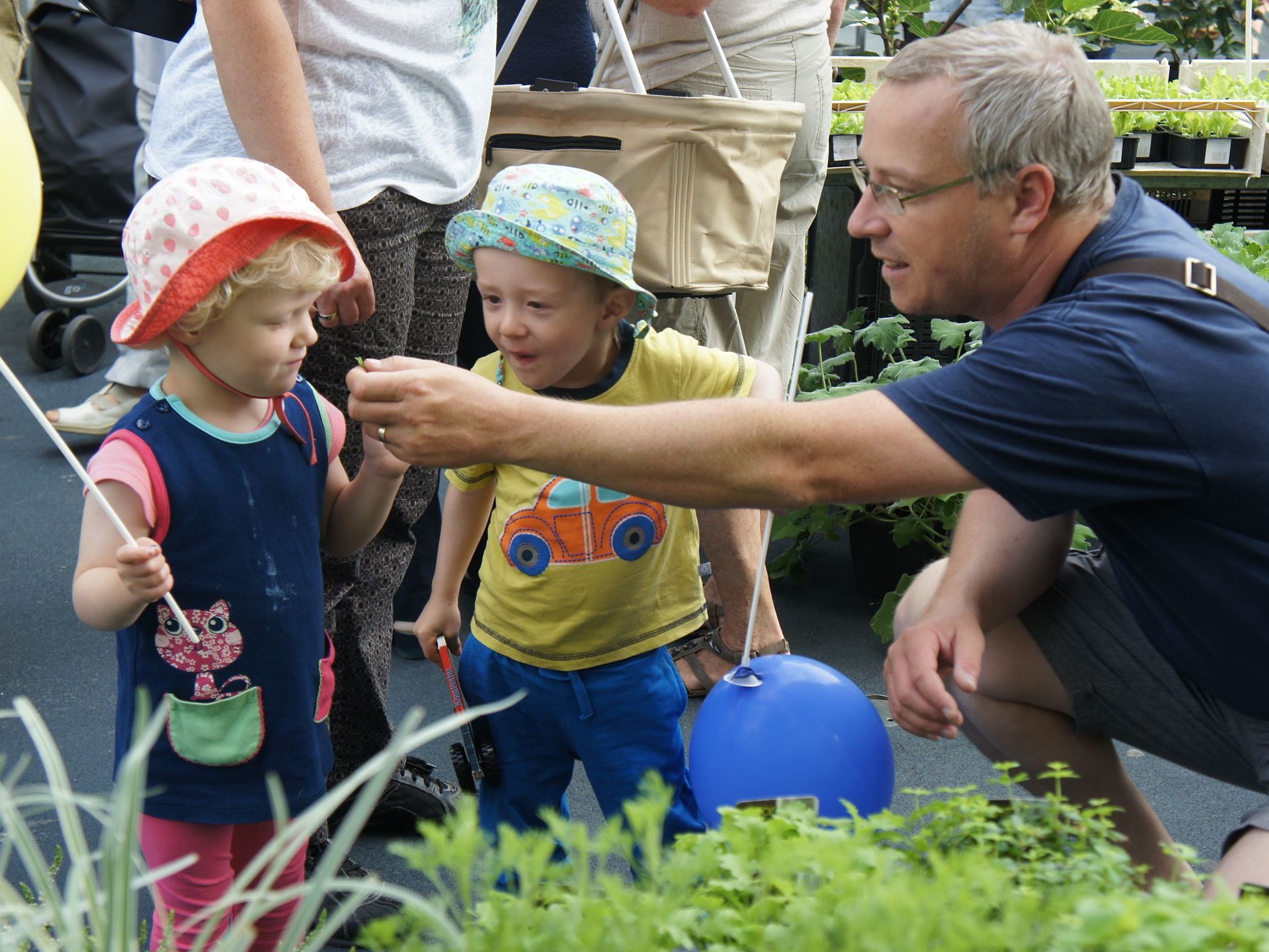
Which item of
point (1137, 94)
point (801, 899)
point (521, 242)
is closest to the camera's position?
point (801, 899)

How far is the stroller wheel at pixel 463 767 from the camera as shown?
7.18 feet

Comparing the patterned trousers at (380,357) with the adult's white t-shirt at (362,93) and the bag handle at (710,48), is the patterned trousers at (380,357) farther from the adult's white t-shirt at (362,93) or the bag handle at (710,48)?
the bag handle at (710,48)

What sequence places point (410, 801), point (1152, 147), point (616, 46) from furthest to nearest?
point (1152, 147) < point (616, 46) < point (410, 801)

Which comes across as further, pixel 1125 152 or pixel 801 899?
pixel 1125 152

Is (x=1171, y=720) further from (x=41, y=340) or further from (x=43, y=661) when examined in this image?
(x=41, y=340)

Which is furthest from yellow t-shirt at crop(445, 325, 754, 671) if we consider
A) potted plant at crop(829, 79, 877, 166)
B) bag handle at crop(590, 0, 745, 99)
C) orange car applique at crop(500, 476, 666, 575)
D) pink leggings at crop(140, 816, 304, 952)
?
potted plant at crop(829, 79, 877, 166)

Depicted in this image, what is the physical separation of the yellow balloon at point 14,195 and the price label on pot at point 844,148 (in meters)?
3.06

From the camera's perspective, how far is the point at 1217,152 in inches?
167

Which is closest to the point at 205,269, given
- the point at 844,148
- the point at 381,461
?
the point at 381,461

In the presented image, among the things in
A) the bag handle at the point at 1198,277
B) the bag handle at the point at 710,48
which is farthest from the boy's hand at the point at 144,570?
the bag handle at the point at 710,48

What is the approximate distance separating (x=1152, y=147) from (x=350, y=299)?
3270 mm

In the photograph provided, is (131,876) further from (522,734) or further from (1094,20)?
(1094,20)

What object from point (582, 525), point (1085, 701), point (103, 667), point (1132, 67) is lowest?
point (103, 667)

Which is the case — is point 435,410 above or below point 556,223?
below
